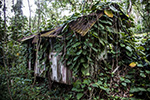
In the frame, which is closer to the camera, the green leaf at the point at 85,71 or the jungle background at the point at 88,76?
the jungle background at the point at 88,76

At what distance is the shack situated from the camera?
10.8 feet

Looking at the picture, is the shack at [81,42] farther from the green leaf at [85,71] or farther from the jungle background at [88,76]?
the jungle background at [88,76]

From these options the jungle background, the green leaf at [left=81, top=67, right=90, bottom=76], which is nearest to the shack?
the green leaf at [left=81, top=67, right=90, bottom=76]

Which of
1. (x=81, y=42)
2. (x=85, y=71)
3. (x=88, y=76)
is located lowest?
(x=88, y=76)

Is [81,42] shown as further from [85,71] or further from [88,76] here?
[88,76]

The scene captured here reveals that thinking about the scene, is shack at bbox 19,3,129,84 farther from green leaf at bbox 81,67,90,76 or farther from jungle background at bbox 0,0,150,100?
jungle background at bbox 0,0,150,100

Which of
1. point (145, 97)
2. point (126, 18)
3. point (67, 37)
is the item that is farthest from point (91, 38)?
point (145, 97)

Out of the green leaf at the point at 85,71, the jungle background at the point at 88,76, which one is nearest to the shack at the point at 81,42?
the green leaf at the point at 85,71

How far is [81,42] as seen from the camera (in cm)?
332

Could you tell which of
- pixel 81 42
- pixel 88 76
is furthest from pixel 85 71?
pixel 81 42

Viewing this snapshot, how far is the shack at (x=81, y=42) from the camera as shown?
10.8ft

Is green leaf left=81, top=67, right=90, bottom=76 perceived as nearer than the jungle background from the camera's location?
No

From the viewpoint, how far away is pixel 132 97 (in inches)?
127

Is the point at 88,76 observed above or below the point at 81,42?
below
